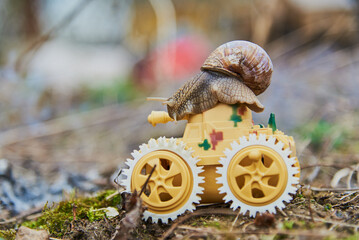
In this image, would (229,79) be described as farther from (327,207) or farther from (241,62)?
(327,207)

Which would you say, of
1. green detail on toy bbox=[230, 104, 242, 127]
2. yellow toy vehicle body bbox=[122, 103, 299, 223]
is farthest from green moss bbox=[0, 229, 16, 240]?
green detail on toy bbox=[230, 104, 242, 127]

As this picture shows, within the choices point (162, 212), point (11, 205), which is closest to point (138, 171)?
point (162, 212)

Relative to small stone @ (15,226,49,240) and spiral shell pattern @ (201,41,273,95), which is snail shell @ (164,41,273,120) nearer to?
spiral shell pattern @ (201,41,273,95)

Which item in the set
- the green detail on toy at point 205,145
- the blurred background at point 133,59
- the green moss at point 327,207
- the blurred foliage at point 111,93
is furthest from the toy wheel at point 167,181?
the blurred foliage at point 111,93

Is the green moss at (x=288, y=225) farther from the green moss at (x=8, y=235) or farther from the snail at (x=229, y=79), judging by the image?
the green moss at (x=8, y=235)

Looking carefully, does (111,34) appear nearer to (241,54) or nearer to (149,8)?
(149,8)
